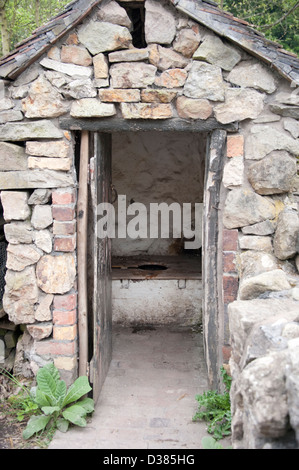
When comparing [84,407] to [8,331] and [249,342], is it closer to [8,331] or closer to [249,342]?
[8,331]

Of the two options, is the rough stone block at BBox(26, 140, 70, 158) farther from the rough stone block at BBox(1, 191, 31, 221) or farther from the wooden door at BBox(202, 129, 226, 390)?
the wooden door at BBox(202, 129, 226, 390)

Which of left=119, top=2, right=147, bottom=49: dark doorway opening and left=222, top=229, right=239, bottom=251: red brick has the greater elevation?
left=119, top=2, right=147, bottom=49: dark doorway opening

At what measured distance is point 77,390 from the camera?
3.91 meters

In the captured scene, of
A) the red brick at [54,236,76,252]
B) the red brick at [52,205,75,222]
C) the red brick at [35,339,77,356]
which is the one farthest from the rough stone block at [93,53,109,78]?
the red brick at [35,339,77,356]

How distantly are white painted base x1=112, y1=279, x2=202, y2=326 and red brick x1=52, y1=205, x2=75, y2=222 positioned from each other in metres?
2.18

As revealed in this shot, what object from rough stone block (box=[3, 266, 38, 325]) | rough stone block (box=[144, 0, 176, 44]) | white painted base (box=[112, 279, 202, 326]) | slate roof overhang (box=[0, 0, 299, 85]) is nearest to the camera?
slate roof overhang (box=[0, 0, 299, 85])

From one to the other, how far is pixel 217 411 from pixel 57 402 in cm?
136

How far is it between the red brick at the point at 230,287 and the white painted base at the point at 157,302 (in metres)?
2.01

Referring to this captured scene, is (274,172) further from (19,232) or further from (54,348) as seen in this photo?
(54,348)

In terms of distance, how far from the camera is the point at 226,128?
150 inches

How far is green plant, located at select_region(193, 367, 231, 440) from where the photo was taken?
3627 mm

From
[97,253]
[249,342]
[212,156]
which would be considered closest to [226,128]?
[212,156]

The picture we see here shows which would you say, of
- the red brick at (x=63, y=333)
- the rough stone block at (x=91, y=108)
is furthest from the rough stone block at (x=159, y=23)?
the red brick at (x=63, y=333)
